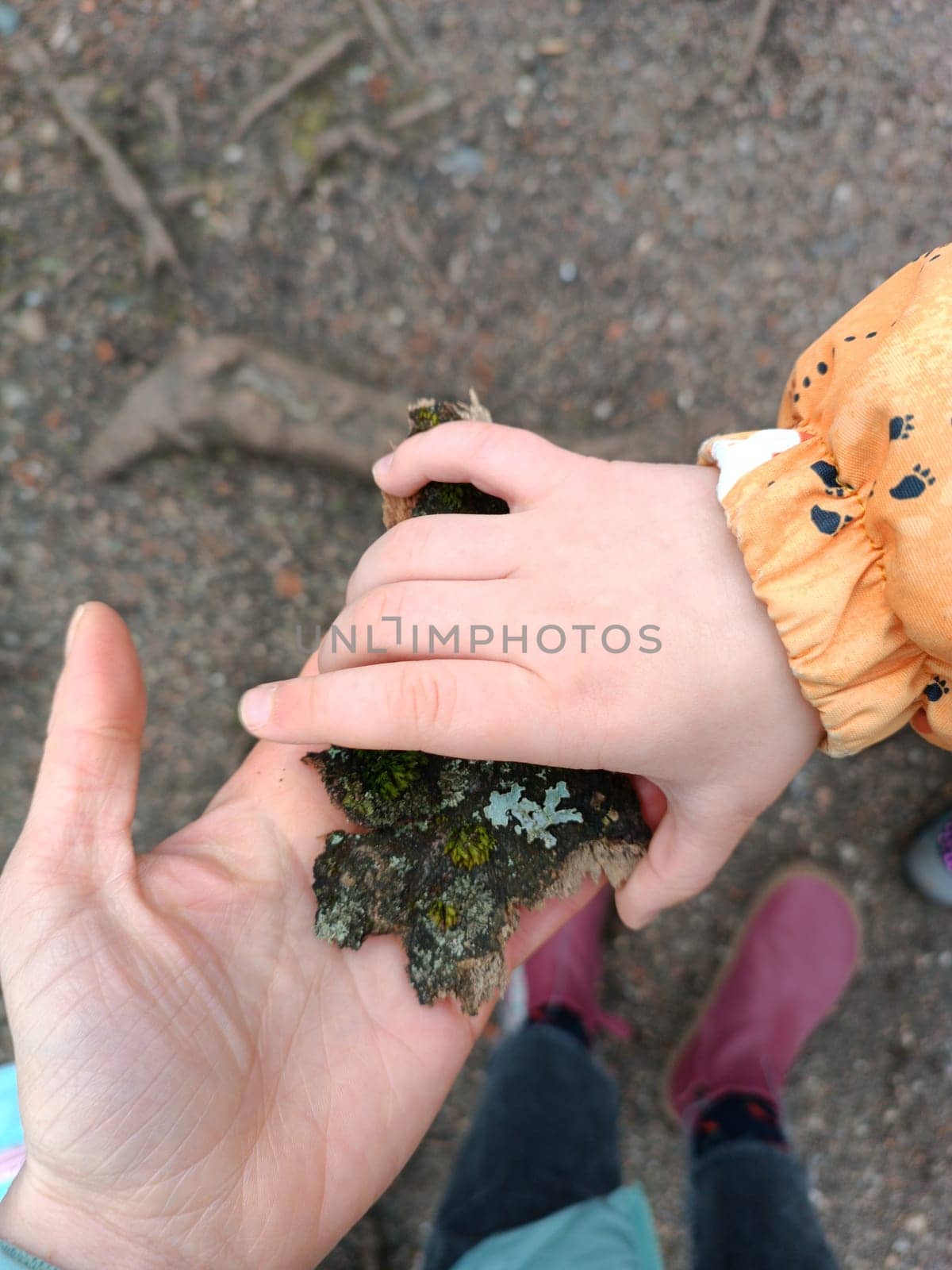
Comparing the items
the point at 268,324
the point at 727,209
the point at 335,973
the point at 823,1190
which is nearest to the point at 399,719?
the point at 335,973

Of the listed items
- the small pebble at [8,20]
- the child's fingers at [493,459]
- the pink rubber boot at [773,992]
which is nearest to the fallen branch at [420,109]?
the small pebble at [8,20]

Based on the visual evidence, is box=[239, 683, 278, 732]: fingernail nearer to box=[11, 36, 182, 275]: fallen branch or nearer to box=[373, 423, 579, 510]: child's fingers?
box=[373, 423, 579, 510]: child's fingers

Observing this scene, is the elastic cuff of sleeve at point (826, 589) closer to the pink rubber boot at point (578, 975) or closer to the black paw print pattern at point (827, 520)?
the black paw print pattern at point (827, 520)

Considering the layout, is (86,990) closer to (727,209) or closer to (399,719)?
(399,719)

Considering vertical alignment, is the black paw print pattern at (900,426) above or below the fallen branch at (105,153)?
below

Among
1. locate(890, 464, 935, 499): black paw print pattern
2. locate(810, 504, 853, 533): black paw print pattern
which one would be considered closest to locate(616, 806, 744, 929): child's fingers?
locate(810, 504, 853, 533): black paw print pattern

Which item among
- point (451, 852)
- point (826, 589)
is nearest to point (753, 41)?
point (826, 589)
